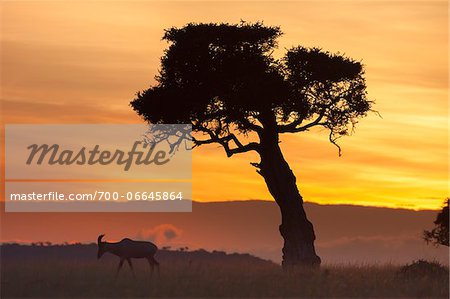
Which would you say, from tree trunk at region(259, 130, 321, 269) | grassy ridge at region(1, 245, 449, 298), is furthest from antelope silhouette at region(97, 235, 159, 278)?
tree trunk at region(259, 130, 321, 269)

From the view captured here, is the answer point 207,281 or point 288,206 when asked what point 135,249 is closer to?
point 207,281

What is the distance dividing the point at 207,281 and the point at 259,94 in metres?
12.2

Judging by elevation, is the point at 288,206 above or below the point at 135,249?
above

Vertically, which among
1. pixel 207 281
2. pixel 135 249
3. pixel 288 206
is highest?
pixel 288 206

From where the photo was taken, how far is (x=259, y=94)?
41.4 meters

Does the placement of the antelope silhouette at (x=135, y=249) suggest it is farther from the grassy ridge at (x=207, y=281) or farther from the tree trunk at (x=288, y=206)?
the tree trunk at (x=288, y=206)

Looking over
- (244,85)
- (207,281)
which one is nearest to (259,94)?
(244,85)

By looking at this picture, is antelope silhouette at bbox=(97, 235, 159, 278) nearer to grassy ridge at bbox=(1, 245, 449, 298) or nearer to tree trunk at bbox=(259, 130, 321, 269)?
grassy ridge at bbox=(1, 245, 449, 298)

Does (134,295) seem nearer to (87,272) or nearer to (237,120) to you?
(87,272)

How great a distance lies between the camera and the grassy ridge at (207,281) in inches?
1190

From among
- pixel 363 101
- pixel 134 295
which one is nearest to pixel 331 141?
pixel 363 101

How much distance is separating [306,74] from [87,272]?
50.2ft

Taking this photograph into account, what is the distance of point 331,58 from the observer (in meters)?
43.8

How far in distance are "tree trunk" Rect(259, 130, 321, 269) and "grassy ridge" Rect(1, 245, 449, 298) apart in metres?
1.78
